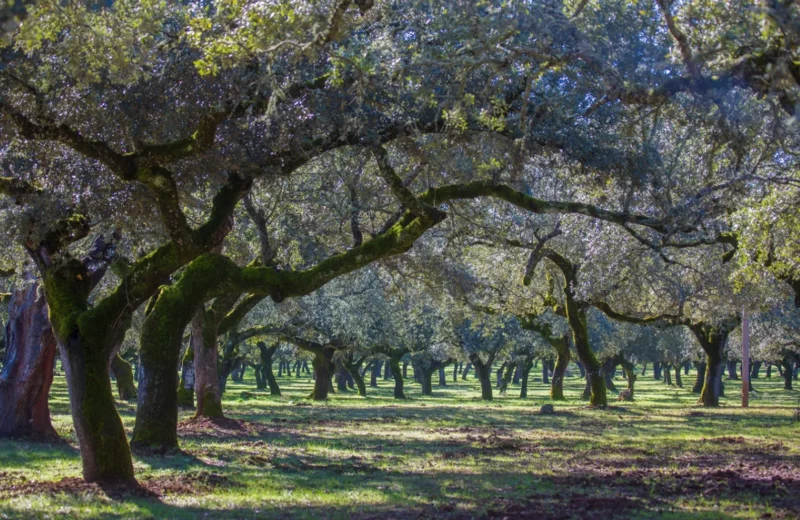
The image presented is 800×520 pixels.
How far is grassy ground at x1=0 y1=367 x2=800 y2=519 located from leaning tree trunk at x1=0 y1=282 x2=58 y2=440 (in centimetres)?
72

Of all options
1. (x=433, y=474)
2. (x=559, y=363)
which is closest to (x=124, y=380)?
(x=559, y=363)

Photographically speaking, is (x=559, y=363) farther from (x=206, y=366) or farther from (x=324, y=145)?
(x=324, y=145)

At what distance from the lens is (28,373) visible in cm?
1723

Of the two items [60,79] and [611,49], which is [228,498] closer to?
[60,79]

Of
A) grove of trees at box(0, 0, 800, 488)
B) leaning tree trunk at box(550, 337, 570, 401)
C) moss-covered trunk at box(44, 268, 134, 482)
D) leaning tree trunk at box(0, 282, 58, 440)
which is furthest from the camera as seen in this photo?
leaning tree trunk at box(550, 337, 570, 401)

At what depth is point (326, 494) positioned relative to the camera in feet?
35.2

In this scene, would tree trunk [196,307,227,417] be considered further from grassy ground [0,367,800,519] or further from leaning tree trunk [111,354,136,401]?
leaning tree trunk [111,354,136,401]

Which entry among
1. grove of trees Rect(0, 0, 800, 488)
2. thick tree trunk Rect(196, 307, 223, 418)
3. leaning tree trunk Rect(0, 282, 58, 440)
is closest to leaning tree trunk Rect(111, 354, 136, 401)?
thick tree trunk Rect(196, 307, 223, 418)

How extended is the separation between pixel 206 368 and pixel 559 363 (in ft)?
71.4

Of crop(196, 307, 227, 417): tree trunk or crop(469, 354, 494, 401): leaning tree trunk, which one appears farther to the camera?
crop(469, 354, 494, 401): leaning tree trunk

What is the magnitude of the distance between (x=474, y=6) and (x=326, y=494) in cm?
642

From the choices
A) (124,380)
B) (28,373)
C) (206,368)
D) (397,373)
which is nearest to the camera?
(28,373)

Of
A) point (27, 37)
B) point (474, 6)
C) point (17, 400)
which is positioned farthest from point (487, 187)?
point (17, 400)

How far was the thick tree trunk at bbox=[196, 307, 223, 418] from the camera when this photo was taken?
2159cm
